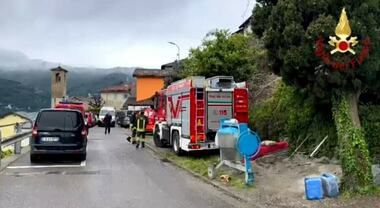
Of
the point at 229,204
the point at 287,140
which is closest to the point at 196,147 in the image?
the point at 287,140

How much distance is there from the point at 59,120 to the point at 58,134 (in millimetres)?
581

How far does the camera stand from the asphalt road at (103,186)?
11.5 meters

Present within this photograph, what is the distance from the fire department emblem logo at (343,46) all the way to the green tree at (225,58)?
659 inches

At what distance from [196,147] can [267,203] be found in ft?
29.9

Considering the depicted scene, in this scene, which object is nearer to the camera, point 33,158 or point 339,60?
point 339,60

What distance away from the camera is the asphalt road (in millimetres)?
11531

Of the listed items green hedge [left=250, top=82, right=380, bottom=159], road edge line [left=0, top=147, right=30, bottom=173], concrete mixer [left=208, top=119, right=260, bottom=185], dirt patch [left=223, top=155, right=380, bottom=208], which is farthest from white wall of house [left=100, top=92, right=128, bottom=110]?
concrete mixer [left=208, top=119, right=260, bottom=185]

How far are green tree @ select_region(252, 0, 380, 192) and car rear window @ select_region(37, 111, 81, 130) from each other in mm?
9248

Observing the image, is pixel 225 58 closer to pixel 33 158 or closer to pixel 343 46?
pixel 33 158

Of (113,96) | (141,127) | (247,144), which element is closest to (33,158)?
(141,127)

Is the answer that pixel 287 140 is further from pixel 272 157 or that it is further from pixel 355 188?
pixel 355 188

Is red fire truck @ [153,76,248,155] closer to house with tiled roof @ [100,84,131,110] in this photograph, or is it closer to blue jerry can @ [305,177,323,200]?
blue jerry can @ [305,177,323,200]

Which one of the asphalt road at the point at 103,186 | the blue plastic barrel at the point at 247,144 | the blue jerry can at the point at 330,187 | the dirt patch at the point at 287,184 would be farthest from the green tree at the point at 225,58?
the blue jerry can at the point at 330,187

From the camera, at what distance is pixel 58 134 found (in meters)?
19.3
